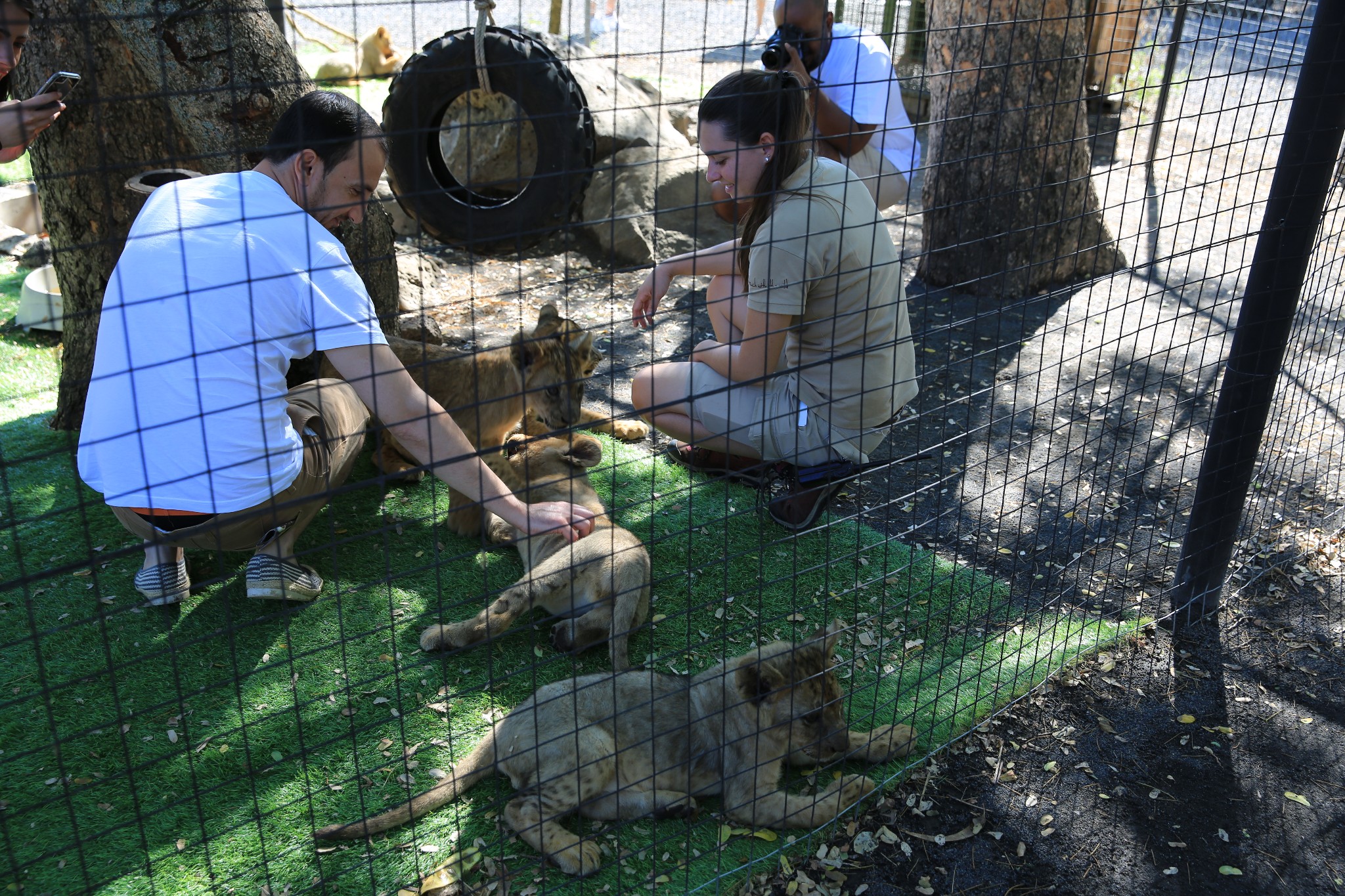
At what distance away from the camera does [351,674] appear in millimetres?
4082

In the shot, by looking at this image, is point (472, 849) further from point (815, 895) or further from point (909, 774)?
point (909, 774)

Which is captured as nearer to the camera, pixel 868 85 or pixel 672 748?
pixel 672 748

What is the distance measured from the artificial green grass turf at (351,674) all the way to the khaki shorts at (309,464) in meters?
0.25

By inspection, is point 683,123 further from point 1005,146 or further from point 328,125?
point 328,125

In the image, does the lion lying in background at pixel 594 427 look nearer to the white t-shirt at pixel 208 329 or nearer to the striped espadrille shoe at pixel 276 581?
the striped espadrille shoe at pixel 276 581

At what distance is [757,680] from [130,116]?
439cm

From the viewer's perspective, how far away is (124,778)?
357 cm

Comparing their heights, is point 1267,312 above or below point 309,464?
above

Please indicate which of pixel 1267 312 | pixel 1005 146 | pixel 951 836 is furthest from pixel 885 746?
pixel 1005 146

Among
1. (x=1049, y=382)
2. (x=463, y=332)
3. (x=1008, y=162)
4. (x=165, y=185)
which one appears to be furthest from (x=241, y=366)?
(x=1008, y=162)

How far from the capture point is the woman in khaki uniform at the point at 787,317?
422 cm

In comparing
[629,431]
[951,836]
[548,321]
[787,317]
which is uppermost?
[787,317]

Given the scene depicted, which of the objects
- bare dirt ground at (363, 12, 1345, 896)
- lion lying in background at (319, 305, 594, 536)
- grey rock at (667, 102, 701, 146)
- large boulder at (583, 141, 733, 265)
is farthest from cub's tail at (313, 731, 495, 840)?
grey rock at (667, 102, 701, 146)

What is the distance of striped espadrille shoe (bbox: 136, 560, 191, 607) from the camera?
4.28 metres
